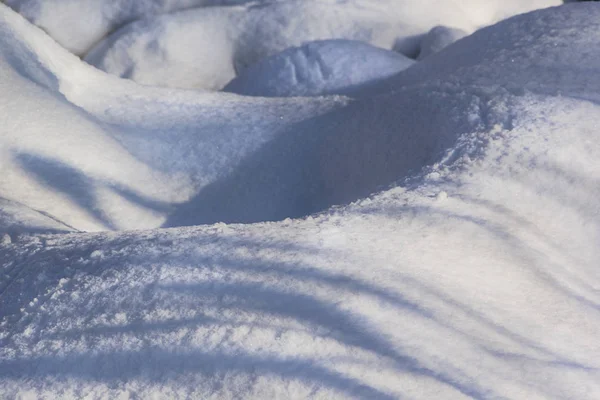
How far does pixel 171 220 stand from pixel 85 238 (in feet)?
1.37

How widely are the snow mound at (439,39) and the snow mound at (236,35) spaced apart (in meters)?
0.11

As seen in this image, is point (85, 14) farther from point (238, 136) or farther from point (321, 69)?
point (238, 136)

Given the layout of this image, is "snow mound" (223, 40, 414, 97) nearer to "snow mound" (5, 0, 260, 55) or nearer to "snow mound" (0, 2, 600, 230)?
"snow mound" (0, 2, 600, 230)

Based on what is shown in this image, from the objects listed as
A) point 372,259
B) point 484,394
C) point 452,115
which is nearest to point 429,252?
point 372,259

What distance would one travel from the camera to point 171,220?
1326 millimetres

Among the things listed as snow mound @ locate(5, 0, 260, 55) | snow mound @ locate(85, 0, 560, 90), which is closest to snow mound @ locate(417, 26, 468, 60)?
snow mound @ locate(85, 0, 560, 90)

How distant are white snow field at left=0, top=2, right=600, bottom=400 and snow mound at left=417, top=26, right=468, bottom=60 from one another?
66 centimetres

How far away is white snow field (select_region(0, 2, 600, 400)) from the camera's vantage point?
0.72m

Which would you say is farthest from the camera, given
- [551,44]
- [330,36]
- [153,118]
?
[330,36]

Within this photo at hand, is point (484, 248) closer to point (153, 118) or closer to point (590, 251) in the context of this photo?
point (590, 251)

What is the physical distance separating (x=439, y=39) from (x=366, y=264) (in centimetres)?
132

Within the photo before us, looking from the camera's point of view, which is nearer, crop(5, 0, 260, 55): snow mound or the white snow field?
the white snow field

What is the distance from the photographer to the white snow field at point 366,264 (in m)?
0.72

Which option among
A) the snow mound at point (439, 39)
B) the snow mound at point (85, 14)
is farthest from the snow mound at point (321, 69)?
the snow mound at point (85, 14)
